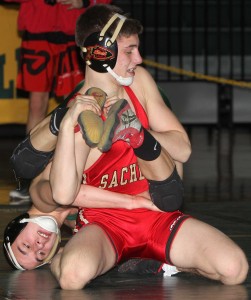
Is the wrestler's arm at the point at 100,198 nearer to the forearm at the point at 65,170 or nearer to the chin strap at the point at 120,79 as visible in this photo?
the forearm at the point at 65,170

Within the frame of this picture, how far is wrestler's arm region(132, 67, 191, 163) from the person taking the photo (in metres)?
6.86

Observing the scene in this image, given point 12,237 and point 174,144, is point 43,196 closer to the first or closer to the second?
point 12,237

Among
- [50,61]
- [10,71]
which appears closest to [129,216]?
[50,61]

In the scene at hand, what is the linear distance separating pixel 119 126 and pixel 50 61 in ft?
15.7

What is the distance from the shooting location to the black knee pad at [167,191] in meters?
6.67

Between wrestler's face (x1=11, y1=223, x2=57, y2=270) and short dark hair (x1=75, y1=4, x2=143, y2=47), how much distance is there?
109cm

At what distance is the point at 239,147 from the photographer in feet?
45.0

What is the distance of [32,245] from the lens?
7.09 metres

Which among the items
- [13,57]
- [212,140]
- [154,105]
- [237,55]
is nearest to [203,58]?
[237,55]

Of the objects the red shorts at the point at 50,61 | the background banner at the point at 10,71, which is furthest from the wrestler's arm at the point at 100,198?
the background banner at the point at 10,71

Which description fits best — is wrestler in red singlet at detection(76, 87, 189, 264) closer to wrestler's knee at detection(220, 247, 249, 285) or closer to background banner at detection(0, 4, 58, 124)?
wrestler's knee at detection(220, 247, 249, 285)

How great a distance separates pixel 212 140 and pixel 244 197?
432 cm

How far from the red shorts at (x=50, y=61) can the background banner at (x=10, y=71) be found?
2.55 meters

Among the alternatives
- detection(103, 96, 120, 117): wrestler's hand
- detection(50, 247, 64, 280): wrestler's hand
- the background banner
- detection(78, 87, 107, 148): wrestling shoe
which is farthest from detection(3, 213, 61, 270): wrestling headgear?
the background banner
